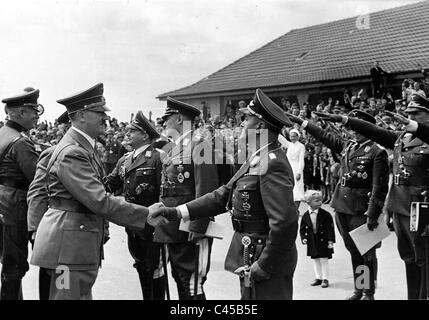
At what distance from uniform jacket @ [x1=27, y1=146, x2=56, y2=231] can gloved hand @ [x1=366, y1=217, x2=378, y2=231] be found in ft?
9.99

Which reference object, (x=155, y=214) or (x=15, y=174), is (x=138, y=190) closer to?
(x=15, y=174)

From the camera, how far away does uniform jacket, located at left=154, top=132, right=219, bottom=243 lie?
523 centimetres

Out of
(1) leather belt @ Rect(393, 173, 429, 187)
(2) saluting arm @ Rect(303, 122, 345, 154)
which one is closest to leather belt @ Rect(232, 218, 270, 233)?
(1) leather belt @ Rect(393, 173, 429, 187)

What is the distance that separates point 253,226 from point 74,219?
122 cm

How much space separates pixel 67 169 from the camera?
3867mm

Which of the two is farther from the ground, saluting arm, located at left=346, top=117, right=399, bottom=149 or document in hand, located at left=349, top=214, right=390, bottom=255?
saluting arm, located at left=346, top=117, right=399, bottom=149

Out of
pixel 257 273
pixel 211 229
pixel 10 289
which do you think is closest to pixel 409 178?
pixel 211 229

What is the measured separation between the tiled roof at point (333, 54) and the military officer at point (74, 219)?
15749 mm

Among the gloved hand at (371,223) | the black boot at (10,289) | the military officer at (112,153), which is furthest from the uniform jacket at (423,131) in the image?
the military officer at (112,153)

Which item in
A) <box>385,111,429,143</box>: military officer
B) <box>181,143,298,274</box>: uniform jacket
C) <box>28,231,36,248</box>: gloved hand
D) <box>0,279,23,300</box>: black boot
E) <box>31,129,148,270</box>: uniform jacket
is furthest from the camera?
<box>0,279,23,300</box>: black boot

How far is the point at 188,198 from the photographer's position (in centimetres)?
538

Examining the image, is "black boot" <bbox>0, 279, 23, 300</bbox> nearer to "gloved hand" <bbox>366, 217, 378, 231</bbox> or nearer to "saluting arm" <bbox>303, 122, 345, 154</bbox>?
"saluting arm" <bbox>303, 122, 345, 154</bbox>

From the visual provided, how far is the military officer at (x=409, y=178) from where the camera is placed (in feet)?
17.2

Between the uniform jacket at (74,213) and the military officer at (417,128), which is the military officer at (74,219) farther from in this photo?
the military officer at (417,128)
